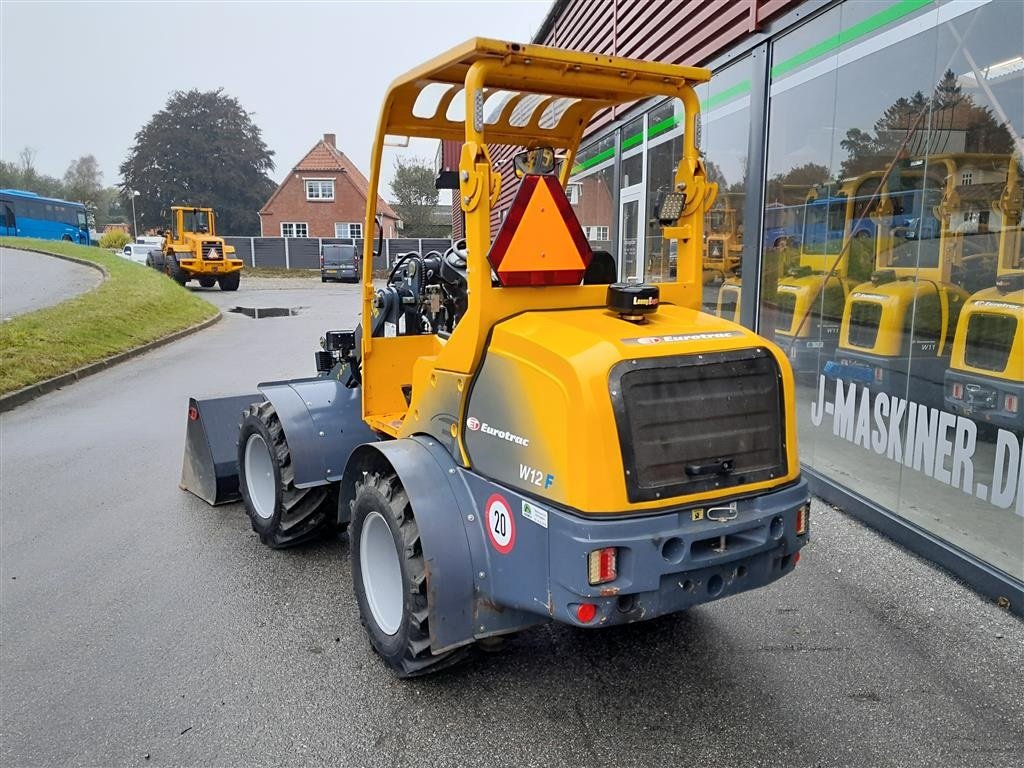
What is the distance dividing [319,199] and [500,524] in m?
55.6

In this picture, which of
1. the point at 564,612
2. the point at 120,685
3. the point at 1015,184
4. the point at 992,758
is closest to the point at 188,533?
the point at 120,685

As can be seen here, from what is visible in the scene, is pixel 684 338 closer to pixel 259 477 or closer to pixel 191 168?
pixel 259 477

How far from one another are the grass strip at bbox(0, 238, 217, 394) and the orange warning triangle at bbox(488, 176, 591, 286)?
29.1 ft

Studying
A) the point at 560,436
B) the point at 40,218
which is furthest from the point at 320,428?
the point at 40,218

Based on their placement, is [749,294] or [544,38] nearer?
[749,294]

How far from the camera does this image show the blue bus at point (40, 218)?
42625mm

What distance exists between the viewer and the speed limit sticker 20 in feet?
9.64

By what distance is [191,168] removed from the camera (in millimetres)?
67188

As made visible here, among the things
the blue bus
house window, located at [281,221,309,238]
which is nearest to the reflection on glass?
the blue bus

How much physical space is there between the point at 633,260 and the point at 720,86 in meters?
2.90

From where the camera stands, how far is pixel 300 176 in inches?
2174

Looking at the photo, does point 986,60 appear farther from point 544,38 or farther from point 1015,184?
point 544,38

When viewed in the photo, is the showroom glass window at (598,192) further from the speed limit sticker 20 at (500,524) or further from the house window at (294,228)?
the house window at (294,228)

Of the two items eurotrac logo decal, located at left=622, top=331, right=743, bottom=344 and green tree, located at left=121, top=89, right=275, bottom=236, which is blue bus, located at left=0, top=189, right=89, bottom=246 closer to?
green tree, located at left=121, top=89, right=275, bottom=236
